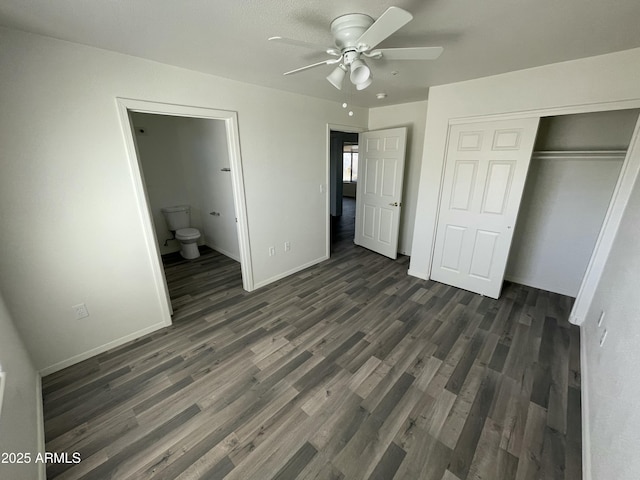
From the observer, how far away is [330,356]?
2.13m

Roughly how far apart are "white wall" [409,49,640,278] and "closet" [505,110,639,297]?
0.70 meters

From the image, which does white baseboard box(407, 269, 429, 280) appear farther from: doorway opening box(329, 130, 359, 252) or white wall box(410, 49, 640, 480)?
doorway opening box(329, 130, 359, 252)

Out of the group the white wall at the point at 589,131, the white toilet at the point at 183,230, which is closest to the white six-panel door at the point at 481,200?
the white wall at the point at 589,131

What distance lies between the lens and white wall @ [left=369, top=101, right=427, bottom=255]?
3635mm

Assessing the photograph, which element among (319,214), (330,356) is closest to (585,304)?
(330,356)

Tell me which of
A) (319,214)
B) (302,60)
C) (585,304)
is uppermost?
(302,60)

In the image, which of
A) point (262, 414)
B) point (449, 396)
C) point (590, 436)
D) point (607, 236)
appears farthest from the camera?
point (607, 236)

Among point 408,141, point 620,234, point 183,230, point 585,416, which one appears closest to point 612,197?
point 620,234

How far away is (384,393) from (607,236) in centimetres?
244

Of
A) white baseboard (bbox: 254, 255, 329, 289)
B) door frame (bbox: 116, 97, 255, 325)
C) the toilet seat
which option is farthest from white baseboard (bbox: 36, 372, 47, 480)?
the toilet seat

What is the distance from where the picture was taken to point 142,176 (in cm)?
220

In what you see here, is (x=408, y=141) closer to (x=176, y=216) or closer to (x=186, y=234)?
(x=186, y=234)

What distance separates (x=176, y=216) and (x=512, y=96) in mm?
4675

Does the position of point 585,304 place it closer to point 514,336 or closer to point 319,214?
point 514,336
